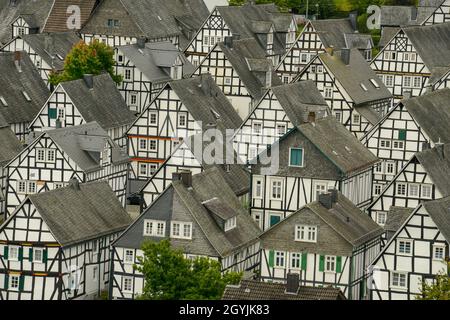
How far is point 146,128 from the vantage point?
86.5 meters

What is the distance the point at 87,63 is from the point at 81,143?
27.4m

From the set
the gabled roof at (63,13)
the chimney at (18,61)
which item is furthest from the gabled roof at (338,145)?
the gabled roof at (63,13)

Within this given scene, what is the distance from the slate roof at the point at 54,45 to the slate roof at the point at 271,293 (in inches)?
2552

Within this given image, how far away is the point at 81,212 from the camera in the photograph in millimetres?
61375

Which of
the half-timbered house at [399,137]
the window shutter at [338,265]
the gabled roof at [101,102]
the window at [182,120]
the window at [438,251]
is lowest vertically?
the window shutter at [338,265]

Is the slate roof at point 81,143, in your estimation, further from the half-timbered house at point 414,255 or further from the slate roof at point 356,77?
the half-timbered house at point 414,255

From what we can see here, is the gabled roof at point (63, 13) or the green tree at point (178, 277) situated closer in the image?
the green tree at point (178, 277)

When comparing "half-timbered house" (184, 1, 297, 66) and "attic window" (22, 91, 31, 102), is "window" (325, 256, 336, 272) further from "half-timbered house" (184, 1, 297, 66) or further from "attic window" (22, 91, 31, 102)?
"half-timbered house" (184, 1, 297, 66)

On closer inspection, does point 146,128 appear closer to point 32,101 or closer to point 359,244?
point 32,101

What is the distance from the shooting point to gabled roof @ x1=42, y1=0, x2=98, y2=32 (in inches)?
4938

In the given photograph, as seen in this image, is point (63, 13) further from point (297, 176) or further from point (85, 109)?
point (297, 176)

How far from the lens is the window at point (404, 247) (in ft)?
181

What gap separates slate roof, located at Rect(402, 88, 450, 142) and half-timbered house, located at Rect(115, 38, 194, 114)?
2470 centimetres

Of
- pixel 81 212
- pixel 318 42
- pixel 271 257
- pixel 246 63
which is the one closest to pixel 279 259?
pixel 271 257
